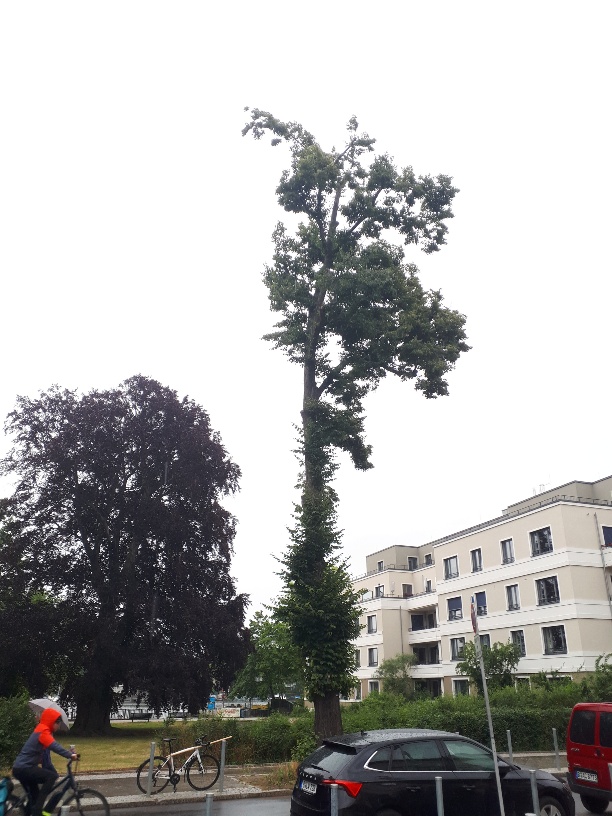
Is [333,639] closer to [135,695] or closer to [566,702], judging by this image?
[566,702]

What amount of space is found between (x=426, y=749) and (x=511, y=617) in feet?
104

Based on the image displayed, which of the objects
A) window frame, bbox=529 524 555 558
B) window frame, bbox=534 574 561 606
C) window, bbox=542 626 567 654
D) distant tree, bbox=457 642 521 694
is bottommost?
distant tree, bbox=457 642 521 694

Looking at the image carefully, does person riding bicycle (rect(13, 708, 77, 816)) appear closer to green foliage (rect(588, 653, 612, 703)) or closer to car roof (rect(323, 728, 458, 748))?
car roof (rect(323, 728, 458, 748))

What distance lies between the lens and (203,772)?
14820 millimetres

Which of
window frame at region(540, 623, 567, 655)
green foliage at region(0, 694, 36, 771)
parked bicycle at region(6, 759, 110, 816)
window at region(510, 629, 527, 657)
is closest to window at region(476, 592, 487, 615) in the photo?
window at region(510, 629, 527, 657)

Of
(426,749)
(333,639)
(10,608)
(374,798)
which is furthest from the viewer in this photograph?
(10,608)

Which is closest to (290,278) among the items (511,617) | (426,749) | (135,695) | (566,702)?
(426,749)

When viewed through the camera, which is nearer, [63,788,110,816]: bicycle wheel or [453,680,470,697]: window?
[63,788,110,816]: bicycle wheel

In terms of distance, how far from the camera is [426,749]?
9383 mm

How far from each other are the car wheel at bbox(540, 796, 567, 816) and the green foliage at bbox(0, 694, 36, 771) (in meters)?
10.2

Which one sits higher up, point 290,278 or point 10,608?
point 290,278

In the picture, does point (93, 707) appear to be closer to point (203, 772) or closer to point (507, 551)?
point (203, 772)

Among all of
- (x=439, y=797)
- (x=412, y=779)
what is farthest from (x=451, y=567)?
(x=439, y=797)

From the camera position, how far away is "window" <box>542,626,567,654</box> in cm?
3403
